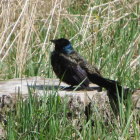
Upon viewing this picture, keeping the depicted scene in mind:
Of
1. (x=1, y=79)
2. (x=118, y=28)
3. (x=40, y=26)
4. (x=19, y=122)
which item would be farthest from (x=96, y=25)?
(x=19, y=122)

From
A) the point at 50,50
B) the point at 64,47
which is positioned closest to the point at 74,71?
the point at 64,47

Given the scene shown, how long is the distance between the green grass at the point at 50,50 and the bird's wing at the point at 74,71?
53cm

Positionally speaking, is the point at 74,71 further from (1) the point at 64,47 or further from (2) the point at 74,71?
(1) the point at 64,47

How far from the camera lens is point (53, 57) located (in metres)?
5.89

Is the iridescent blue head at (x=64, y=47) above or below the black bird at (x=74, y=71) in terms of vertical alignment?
above

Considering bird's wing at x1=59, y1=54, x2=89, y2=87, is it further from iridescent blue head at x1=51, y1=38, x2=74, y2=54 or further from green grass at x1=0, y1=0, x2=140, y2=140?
green grass at x1=0, y1=0, x2=140, y2=140

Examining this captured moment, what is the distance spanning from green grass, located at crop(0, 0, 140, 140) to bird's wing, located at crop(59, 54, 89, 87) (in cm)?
53

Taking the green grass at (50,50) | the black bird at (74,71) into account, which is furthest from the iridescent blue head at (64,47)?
the green grass at (50,50)

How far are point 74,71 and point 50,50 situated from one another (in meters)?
1.48

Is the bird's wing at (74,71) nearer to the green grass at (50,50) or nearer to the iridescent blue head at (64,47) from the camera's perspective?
the iridescent blue head at (64,47)

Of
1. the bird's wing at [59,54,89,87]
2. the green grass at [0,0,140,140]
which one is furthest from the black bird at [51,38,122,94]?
the green grass at [0,0,140,140]

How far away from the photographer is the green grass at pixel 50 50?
15.4ft

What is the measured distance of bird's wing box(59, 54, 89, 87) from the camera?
18.9ft

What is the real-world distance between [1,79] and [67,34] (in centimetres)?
182
